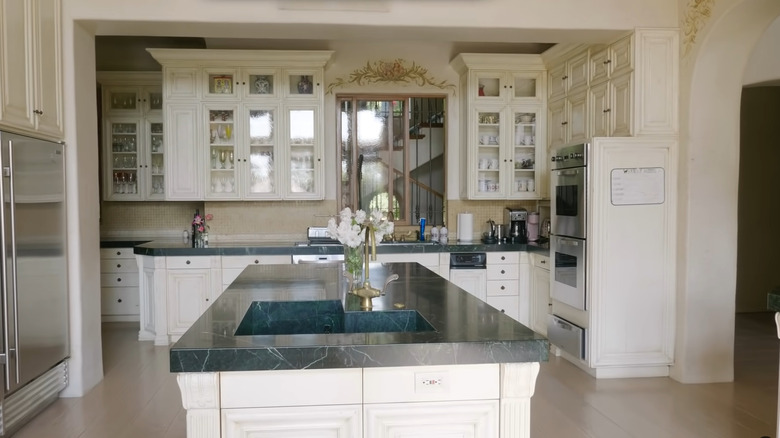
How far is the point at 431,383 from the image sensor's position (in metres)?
1.75

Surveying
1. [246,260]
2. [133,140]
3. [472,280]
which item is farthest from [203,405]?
[133,140]

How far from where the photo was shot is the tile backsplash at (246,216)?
18.5ft

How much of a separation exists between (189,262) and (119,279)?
131cm

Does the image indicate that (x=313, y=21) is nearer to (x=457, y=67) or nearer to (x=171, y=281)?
(x=457, y=67)

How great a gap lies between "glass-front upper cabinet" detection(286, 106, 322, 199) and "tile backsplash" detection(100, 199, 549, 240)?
0.33m

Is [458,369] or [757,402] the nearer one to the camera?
[458,369]

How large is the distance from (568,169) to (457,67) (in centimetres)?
192

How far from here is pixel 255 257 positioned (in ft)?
16.3

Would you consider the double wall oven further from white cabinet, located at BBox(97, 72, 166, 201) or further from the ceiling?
white cabinet, located at BBox(97, 72, 166, 201)

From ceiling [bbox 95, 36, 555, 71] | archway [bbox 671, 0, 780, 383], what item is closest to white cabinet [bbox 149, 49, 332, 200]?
ceiling [bbox 95, 36, 555, 71]

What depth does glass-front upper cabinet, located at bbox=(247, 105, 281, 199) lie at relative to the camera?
5277 mm

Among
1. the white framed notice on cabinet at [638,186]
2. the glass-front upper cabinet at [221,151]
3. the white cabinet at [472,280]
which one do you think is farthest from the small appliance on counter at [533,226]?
the glass-front upper cabinet at [221,151]

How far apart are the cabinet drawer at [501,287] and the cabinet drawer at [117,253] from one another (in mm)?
3636

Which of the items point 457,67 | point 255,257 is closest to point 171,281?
point 255,257
